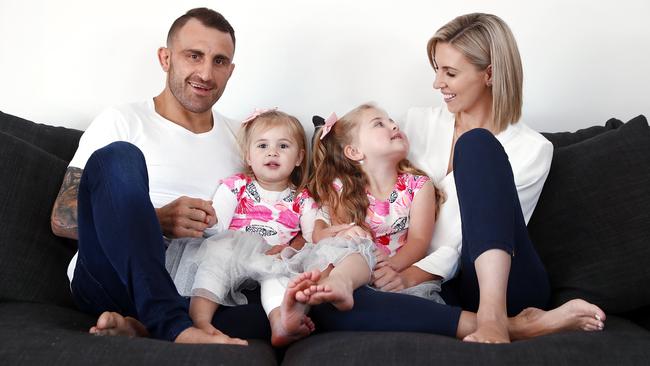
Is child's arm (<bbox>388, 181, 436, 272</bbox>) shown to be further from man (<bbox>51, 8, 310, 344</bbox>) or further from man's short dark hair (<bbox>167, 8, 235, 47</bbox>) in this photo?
man's short dark hair (<bbox>167, 8, 235, 47</bbox>)

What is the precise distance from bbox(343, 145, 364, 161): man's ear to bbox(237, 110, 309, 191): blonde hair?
13 cm

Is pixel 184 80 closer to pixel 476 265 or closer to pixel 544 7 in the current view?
pixel 476 265

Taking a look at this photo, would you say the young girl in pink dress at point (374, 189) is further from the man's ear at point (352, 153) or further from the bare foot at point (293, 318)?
the bare foot at point (293, 318)

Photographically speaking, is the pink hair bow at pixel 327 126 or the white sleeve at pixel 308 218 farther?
the pink hair bow at pixel 327 126

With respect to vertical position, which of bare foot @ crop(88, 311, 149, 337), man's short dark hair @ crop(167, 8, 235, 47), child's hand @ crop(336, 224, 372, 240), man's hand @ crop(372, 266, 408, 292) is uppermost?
man's short dark hair @ crop(167, 8, 235, 47)

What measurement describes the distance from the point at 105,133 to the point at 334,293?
89cm

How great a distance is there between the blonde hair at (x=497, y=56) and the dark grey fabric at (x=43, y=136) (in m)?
1.15

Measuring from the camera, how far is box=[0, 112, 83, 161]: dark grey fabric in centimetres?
242

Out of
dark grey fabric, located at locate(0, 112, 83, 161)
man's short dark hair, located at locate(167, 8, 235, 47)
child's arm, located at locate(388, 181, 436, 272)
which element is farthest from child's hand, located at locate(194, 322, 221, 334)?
man's short dark hair, located at locate(167, 8, 235, 47)

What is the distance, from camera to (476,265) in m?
1.80

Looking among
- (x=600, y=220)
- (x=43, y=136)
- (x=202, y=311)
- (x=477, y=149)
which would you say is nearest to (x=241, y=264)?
(x=202, y=311)

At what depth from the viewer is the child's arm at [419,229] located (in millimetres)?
2164

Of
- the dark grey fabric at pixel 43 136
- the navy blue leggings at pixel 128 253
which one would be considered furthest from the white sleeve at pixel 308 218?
the dark grey fabric at pixel 43 136

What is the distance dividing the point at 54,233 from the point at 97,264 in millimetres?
371
